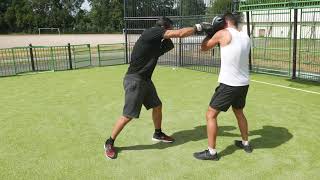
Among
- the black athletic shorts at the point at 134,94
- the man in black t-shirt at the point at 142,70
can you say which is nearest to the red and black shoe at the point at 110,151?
the man in black t-shirt at the point at 142,70

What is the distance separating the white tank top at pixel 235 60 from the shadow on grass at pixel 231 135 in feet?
3.73

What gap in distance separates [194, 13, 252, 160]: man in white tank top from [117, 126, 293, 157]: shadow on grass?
2.06 ft

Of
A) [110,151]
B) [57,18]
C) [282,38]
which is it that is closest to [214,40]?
[110,151]

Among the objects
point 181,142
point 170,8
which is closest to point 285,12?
point 170,8

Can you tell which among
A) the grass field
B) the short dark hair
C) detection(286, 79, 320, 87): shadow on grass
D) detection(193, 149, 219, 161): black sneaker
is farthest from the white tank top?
detection(286, 79, 320, 87): shadow on grass

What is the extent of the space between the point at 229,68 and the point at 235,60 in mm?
133

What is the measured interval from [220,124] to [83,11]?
76352 mm

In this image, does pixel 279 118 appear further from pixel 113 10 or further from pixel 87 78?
pixel 113 10

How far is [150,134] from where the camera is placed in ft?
20.8

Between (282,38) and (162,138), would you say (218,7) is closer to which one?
(282,38)

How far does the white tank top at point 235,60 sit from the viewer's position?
15.6ft

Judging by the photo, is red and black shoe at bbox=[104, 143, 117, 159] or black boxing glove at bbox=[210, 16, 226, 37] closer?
black boxing glove at bbox=[210, 16, 226, 37]

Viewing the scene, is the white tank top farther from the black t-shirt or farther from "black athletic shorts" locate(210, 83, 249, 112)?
the black t-shirt

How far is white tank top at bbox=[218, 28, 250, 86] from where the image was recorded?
4746 mm
